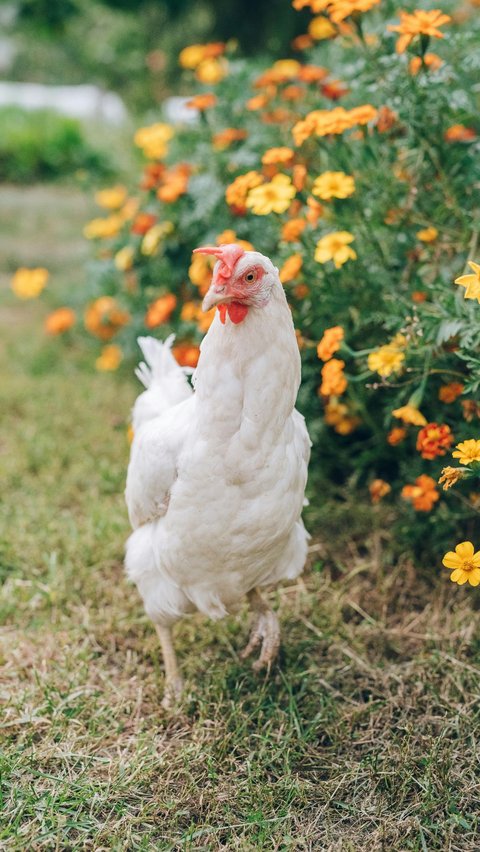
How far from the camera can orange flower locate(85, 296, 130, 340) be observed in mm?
4371

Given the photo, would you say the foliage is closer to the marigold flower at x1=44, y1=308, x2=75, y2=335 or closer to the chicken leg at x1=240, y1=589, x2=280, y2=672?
the marigold flower at x1=44, y1=308, x2=75, y2=335

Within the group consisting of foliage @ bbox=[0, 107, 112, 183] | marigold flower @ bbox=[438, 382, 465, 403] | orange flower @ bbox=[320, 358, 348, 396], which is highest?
orange flower @ bbox=[320, 358, 348, 396]

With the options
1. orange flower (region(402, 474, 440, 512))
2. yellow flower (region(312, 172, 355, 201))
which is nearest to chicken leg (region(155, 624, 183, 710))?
orange flower (region(402, 474, 440, 512))

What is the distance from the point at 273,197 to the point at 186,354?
87 centimetres

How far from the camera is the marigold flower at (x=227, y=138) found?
11.0 feet

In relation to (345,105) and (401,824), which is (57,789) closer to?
(401,824)

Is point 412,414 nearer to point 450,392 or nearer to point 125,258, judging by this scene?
point 450,392

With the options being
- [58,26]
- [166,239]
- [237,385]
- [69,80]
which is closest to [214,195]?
[166,239]

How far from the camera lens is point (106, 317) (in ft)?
14.5

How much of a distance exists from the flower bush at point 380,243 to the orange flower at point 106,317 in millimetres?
963

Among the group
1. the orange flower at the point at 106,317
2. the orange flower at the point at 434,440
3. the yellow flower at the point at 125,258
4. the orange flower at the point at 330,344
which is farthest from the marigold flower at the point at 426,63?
the orange flower at the point at 106,317

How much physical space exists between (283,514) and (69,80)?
1024 inches

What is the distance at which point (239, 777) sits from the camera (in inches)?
80.6

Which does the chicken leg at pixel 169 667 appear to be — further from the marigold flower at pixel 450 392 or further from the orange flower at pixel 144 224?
the orange flower at pixel 144 224
